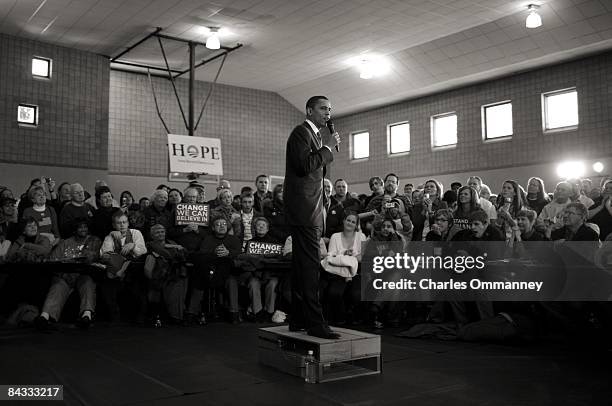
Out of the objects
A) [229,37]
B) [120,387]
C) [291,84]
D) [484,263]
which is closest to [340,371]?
[120,387]

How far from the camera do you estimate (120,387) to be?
11.4ft

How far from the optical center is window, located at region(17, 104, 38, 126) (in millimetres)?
11242

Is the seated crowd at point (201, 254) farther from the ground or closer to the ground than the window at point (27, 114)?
closer to the ground

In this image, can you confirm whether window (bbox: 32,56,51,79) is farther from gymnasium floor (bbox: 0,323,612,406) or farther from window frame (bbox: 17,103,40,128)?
gymnasium floor (bbox: 0,323,612,406)

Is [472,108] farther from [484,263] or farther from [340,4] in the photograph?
[484,263]

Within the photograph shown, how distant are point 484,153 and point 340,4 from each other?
17.4ft

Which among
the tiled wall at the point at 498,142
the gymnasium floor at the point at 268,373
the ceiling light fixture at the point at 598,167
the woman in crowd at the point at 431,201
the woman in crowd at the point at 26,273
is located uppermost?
the tiled wall at the point at 498,142

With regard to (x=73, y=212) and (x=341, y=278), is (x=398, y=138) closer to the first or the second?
(x=341, y=278)

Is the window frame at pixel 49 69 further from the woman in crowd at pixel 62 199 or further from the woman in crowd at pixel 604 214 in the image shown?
the woman in crowd at pixel 604 214

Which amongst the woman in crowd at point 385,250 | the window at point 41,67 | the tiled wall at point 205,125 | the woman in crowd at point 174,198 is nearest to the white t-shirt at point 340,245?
the woman in crowd at point 385,250

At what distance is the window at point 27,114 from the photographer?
11242 millimetres

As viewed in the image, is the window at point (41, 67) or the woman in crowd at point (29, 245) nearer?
the woman in crowd at point (29, 245)

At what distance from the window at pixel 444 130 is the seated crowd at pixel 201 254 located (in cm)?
639

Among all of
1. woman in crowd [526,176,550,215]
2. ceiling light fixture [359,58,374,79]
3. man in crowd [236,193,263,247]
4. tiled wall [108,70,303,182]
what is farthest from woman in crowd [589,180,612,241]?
tiled wall [108,70,303,182]
